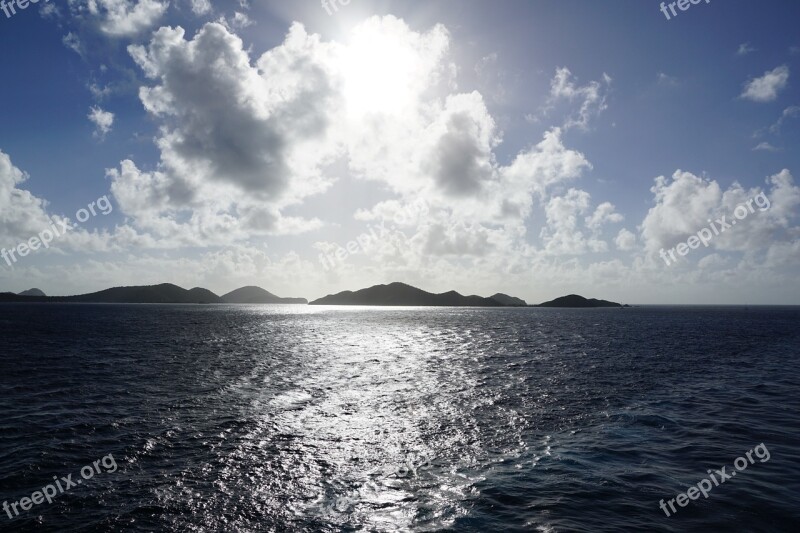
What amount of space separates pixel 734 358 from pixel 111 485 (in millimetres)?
90088

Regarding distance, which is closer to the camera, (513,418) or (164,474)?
(164,474)

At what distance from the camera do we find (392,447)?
89.1 feet

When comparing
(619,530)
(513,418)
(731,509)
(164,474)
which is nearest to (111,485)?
(164,474)

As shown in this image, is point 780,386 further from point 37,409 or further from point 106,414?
point 37,409

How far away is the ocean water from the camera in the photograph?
18562mm

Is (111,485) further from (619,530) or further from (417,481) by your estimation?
(619,530)

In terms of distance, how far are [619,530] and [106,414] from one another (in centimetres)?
3739

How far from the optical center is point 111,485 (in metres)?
21.3

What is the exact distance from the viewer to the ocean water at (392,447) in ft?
60.9

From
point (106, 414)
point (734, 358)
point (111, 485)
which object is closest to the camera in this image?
point (111, 485)

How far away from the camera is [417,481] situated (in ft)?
72.5

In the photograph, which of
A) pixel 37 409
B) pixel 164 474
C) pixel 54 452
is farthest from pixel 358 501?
pixel 37 409

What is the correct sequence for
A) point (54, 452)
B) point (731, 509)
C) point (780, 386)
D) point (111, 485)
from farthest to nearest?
point (780, 386)
point (54, 452)
point (111, 485)
point (731, 509)

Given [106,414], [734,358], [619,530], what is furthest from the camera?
[734,358]
